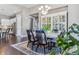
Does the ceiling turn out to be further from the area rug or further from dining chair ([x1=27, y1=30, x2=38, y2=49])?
the area rug

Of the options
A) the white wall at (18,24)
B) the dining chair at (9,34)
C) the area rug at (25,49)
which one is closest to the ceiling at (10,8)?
the white wall at (18,24)

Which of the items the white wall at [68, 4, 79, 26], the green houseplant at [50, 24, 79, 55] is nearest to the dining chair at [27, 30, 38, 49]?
the green houseplant at [50, 24, 79, 55]

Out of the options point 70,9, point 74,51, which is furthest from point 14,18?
point 74,51

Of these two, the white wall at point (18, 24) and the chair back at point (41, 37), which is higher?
the white wall at point (18, 24)

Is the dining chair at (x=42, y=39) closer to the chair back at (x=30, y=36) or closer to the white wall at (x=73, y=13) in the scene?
the chair back at (x=30, y=36)

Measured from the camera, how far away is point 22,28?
2006 mm

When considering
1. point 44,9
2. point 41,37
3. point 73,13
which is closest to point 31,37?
point 41,37

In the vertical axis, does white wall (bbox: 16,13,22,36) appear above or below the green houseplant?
above

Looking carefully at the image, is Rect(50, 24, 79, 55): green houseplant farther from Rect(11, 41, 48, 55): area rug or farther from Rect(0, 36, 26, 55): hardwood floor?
Rect(0, 36, 26, 55): hardwood floor

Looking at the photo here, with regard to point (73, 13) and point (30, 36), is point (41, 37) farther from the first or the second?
point (73, 13)

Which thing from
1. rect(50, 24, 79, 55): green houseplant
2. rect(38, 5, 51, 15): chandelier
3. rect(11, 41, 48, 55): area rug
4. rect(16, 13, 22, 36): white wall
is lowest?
rect(11, 41, 48, 55): area rug
